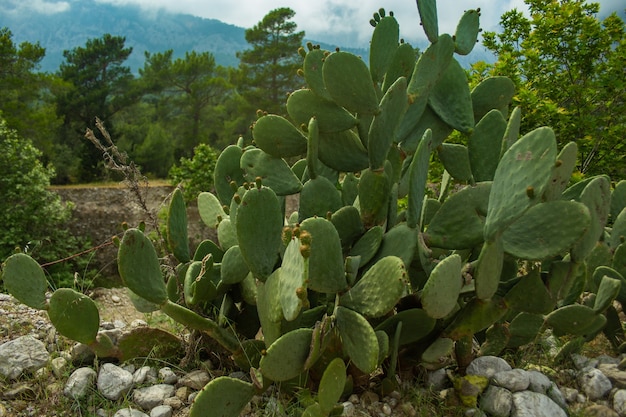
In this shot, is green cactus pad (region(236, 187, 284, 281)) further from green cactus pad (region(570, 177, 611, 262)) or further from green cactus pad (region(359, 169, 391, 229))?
green cactus pad (region(570, 177, 611, 262))

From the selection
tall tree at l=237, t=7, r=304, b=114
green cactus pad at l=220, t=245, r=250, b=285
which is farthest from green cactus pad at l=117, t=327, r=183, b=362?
tall tree at l=237, t=7, r=304, b=114

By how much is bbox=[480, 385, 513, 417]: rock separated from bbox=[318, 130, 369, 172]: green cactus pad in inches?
33.2

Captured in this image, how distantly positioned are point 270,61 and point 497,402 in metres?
22.1

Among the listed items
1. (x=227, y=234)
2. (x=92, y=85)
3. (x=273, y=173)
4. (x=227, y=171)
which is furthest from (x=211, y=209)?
(x=92, y=85)

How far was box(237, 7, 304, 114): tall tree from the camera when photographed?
70.7 ft

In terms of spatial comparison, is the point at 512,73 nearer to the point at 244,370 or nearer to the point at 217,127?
the point at 244,370

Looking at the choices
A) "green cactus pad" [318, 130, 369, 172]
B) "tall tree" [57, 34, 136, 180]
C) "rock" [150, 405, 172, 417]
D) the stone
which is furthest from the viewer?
"tall tree" [57, 34, 136, 180]

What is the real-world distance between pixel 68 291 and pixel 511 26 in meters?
5.62

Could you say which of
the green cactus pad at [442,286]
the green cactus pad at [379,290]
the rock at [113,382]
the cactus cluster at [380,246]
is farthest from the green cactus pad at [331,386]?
the rock at [113,382]

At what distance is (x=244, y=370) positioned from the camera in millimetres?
1750

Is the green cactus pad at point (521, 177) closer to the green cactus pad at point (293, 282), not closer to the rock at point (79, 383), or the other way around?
the green cactus pad at point (293, 282)

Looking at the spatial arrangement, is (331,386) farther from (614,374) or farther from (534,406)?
(614,374)

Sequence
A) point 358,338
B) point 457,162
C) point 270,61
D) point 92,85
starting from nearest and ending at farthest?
point 358,338 < point 457,162 < point 92,85 < point 270,61

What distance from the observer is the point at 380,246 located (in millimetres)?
1626
